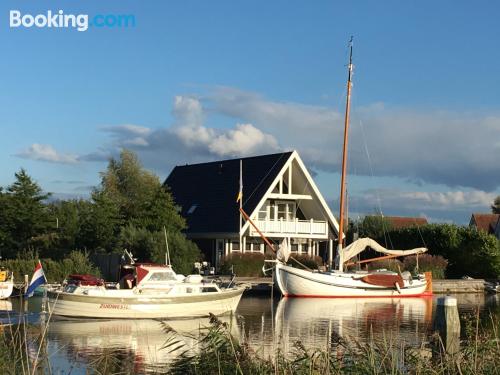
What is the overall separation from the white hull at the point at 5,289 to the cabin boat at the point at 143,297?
23.8 feet

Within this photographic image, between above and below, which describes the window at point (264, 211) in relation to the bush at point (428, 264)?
above

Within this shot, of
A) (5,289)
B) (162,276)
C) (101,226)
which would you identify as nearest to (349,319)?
(162,276)

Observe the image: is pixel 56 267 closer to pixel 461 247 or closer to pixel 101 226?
pixel 101 226

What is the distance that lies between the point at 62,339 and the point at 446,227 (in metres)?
35.8

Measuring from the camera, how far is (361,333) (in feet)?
83.4

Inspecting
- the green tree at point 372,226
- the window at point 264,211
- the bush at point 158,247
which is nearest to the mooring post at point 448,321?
the bush at point 158,247

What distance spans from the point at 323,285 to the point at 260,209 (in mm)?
9995

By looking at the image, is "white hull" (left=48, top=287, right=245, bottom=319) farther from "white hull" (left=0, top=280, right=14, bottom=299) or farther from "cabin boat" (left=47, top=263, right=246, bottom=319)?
"white hull" (left=0, top=280, right=14, bottom=299)

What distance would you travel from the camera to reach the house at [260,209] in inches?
1916

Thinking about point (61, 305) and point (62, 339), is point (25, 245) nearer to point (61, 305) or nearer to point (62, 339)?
point (61, 305)

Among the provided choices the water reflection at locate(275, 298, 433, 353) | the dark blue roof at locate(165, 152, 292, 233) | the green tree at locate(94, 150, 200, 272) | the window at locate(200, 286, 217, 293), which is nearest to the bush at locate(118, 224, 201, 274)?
the green tree at locate(94, 150, 200, 272)

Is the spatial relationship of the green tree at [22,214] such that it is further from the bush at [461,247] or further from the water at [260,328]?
the bush at [461,247]

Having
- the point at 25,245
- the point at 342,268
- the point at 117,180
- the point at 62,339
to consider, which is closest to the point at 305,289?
the point at 342,268

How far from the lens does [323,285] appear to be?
136ft
